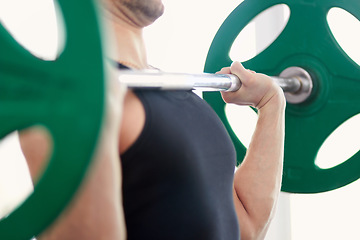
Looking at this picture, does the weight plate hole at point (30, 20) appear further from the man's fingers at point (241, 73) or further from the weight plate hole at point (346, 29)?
the weight plate hole at point (346, 29)

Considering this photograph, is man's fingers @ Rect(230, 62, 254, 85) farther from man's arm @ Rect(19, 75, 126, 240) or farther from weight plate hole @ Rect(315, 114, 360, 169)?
weight plate hole @ Rect(315, 114, 360, 169)

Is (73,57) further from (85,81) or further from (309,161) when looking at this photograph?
(309,161)

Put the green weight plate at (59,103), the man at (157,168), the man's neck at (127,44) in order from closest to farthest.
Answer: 1. the green weight plate at (59,103)
2. the man at (157,168)
3. the man's neck at (127,44)

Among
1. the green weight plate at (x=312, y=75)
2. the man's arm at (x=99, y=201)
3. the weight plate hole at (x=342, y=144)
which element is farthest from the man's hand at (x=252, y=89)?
the weight plate hole at (x=342, y=144)

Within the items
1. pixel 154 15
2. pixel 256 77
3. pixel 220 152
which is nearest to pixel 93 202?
pixel 220 152

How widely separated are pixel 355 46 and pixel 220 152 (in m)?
1.40

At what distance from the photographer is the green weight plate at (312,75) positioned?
1426 millimetres

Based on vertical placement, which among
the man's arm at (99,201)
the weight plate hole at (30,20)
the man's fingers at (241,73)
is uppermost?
the weight plate hole at (30,20)

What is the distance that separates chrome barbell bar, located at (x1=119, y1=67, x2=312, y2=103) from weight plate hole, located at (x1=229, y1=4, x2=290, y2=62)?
0.87 metres

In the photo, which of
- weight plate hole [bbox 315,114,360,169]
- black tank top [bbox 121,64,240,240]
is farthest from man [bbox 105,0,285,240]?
weight plate hole [bbox 315,114,360,169]

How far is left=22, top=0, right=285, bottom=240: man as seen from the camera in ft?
2.32

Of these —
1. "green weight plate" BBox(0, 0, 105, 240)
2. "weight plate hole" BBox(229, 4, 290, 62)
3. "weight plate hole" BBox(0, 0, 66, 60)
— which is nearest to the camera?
"green weight plate" BBox(0, 0, 105, 240)

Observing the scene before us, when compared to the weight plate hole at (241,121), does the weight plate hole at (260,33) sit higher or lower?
higher

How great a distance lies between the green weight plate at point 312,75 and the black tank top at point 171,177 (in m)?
0.53
